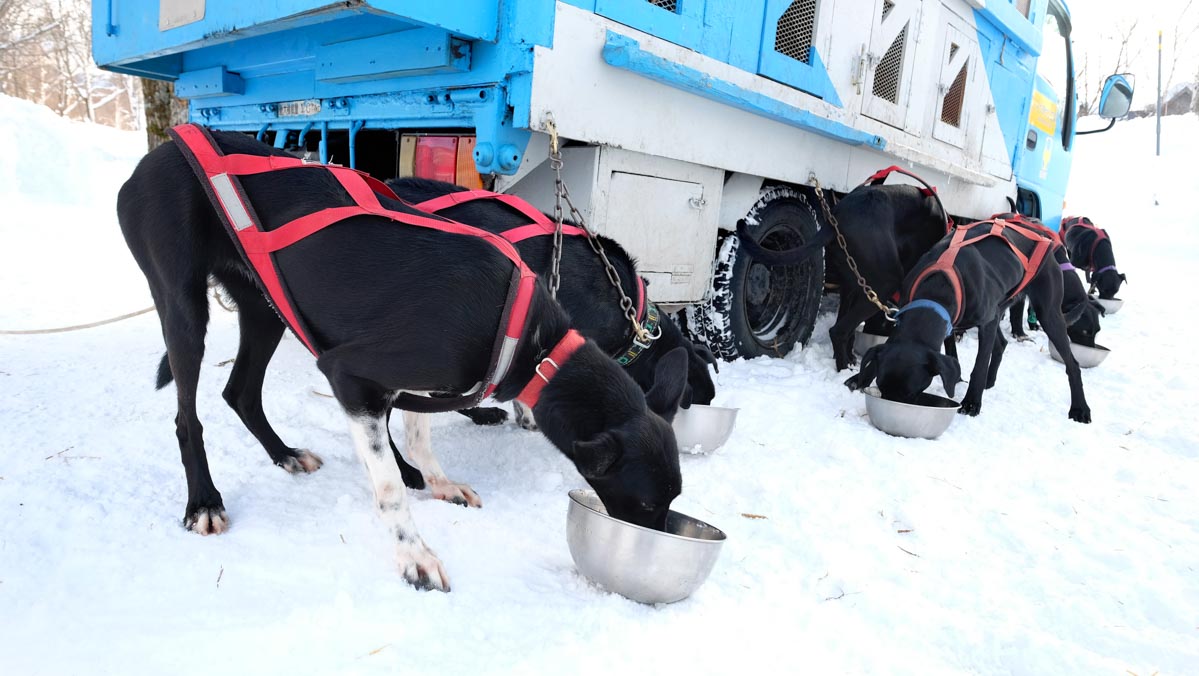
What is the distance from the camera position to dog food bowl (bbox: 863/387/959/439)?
3736mm

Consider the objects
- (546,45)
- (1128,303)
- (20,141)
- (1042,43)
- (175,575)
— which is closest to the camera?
(175,575)

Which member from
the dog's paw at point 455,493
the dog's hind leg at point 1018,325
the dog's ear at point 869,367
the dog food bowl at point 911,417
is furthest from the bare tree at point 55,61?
the dog's hind leg at point 1018,325

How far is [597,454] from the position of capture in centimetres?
183

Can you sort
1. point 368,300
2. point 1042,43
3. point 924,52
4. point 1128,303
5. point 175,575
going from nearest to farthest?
point 175,575, point 368,300, point 924,52, point 1042,43, point 1128,303

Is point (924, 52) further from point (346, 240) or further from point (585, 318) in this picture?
point (346, 240)

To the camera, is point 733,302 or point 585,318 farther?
point 733,302

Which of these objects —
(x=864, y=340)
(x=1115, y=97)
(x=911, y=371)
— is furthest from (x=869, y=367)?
(x=1115, y=97)

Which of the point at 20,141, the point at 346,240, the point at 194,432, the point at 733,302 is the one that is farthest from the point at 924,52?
the point at 20,141

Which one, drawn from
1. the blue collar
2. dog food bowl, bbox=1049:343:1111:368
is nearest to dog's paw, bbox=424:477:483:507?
the blue collar

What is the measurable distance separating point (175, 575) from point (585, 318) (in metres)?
1.72

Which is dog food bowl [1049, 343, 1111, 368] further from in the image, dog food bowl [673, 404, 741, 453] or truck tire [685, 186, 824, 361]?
dog food bowl [673, 404, 741, 453]

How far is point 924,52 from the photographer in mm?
5328

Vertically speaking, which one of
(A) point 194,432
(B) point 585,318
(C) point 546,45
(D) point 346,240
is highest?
(C) point 546,45

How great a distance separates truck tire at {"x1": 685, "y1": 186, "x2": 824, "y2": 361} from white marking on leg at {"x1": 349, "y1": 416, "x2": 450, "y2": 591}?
2718 mm
